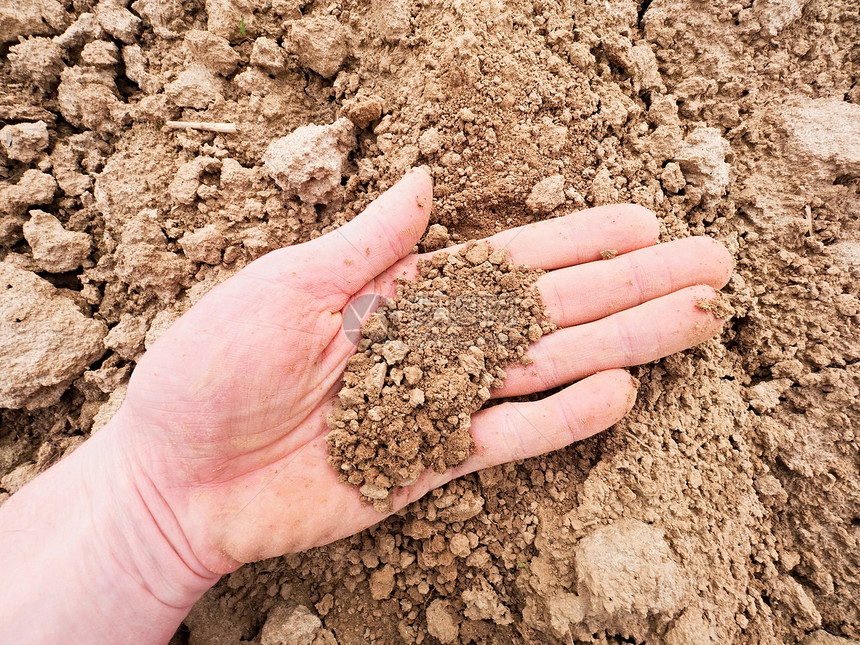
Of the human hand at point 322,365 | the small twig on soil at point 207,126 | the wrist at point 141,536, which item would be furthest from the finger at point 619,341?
the small twig on soil at point 207,126

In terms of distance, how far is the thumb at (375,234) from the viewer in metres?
1.82

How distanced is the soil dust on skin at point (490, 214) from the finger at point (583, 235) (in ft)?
0.33

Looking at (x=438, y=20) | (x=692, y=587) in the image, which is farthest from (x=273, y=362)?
(x=692, y=587)

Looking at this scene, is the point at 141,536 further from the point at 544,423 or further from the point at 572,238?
the point at 572,238

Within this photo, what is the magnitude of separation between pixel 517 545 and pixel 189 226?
6.63 feet

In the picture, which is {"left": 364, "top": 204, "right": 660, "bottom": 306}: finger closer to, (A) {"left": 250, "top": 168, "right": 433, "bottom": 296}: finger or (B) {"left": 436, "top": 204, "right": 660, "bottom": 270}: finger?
(B) {"left": 436, "top": 204, "right": 660, "bottom": 270}: finger

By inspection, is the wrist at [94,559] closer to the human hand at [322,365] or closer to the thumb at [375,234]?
the human hand at [322,365]

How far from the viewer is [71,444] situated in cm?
209

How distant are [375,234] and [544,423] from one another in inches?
40.4

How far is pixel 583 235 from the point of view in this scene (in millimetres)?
2021

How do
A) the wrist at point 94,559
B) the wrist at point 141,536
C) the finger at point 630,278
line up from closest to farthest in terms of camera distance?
the wrist at point 94,559 → the wrist at point 141,536 → the finger at point 630,278

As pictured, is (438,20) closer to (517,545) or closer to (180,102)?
(180,102)

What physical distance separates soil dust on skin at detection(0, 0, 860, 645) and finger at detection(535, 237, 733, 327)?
0.22m

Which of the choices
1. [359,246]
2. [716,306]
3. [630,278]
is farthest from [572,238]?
[359,246]
